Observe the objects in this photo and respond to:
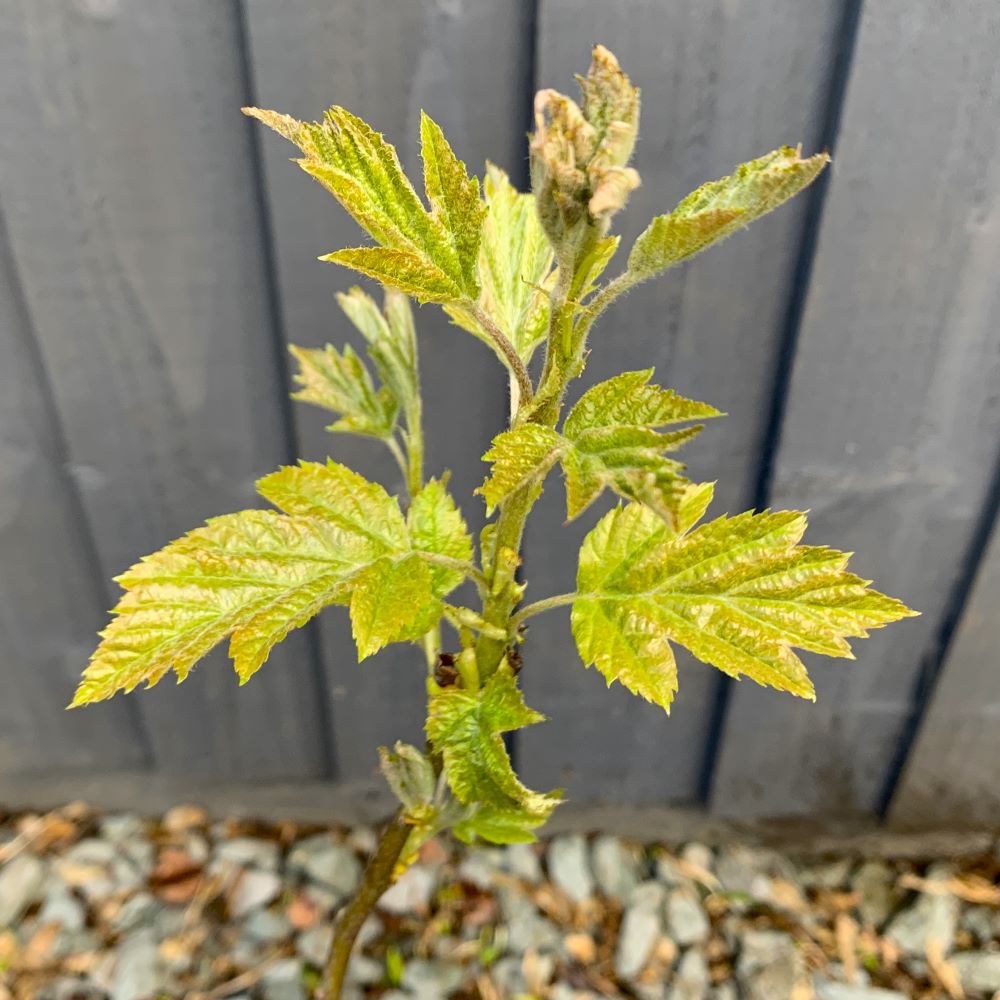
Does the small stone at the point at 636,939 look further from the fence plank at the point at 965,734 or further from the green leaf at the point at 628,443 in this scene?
the green leaf at the point at 628,443

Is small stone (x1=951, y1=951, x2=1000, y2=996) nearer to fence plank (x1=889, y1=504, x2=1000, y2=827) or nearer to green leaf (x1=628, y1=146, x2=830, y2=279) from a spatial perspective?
fence plank (x1=889, y1=504, x2=1000, y2=827)

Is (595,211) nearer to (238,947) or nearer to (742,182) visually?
(742,182)

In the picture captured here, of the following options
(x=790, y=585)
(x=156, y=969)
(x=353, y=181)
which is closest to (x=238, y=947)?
(x=156, y=969)

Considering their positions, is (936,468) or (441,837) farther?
(441,837)

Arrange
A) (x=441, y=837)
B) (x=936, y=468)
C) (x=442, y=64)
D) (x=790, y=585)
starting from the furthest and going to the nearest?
(x=441, y=837) → (x=936, y=468) → (x=442, y=64) → (x=790, y=585)

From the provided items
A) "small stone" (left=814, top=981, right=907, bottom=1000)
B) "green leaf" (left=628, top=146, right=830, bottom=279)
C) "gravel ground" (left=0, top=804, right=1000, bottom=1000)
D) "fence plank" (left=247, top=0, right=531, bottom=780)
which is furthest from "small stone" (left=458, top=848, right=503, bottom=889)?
"green leaf" (left=628, top=146, right=830, bottom=279)
